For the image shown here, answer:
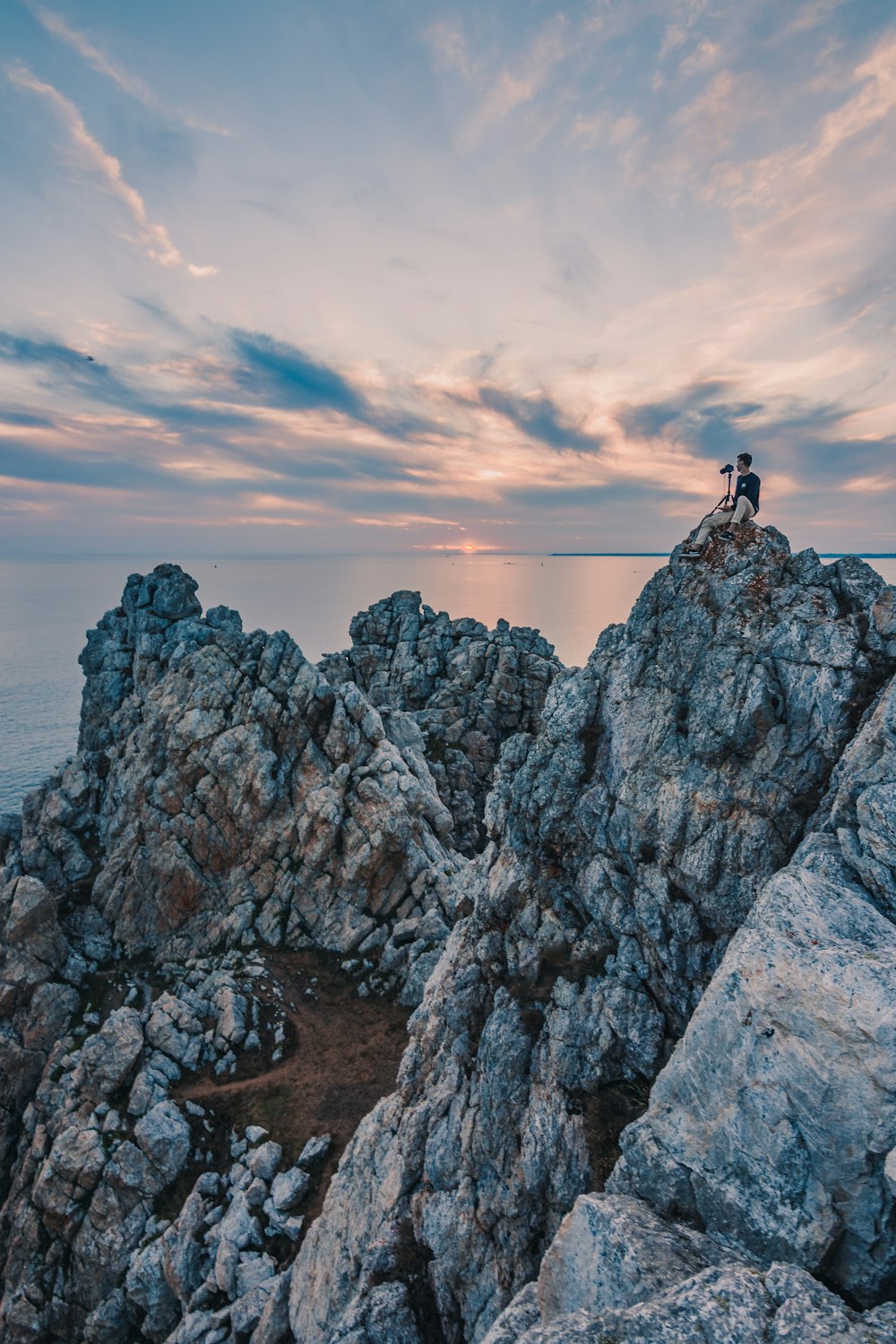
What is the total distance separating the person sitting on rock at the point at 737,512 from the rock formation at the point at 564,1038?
68cm

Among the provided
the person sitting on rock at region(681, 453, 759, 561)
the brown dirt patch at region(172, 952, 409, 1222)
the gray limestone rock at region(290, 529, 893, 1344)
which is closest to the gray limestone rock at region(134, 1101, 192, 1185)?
the brown dirt patch at region(172, 952, 409, 1222)

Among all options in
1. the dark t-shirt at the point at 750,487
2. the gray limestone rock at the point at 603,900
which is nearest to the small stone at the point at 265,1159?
the gray limestone rock at the point at 603,900

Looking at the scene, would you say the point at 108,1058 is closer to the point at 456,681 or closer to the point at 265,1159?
the point at 265,1159

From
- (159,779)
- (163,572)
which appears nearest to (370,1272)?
(159,779)

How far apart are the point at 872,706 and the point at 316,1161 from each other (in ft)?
119

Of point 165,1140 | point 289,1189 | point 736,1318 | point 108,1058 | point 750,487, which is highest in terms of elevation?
point 750,487

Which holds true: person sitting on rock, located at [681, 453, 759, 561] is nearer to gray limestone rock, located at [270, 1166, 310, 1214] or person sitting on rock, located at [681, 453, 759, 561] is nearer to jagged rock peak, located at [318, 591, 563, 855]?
gray limestone rock, located at [270, 1166, 310, 1214]

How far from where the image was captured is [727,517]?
22.5 m

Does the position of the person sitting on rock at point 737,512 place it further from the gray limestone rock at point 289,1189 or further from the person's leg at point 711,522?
the gray limestone rock at point 289,1189

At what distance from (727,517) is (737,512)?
400 mm

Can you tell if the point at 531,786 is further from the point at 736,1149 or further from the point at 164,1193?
the point at 164,1193

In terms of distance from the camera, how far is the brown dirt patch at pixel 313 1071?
3547 centimetres

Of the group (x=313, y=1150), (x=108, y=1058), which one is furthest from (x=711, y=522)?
(x=108, y=1058)

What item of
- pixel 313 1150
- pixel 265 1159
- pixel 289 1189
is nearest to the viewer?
pixel 289 1189
